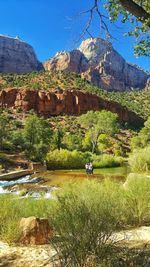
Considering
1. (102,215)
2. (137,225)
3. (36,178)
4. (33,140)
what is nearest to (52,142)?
(33,140)

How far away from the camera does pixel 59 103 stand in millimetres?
102562

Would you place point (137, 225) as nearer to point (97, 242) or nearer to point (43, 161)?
point (97, 242)

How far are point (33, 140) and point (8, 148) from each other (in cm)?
383

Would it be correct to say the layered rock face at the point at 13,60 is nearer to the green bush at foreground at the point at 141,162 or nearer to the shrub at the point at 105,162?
the shrub at the point at 105,162

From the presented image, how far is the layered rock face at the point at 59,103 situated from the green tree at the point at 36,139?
4737 cm

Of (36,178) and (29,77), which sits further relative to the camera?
(29,77)

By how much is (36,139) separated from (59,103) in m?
55.0

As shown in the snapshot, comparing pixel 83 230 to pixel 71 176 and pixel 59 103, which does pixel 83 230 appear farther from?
pixel 59 103

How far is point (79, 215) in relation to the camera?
17.5 feet

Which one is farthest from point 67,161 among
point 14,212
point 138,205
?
point 14,212

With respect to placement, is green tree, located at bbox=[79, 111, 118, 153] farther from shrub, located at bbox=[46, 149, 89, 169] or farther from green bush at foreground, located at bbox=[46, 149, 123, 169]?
shrub, located at bbox=[46, 149, 89, 169]

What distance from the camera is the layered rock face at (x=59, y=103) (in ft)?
325

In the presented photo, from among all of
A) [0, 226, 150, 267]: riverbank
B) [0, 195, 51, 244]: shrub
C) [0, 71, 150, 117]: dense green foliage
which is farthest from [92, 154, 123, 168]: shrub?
[0, 71, 150, 117]: dense green foliage

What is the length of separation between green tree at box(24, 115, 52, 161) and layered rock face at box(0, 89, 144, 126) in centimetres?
4737
